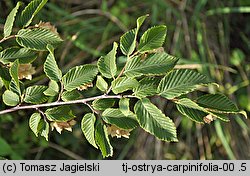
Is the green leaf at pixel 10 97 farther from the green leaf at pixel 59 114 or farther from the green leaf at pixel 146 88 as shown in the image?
the green leaf at pixel 146 88

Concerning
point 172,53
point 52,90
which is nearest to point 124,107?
point 52,90

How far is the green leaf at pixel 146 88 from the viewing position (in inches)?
25.4

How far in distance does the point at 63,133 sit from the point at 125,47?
0.82 meters

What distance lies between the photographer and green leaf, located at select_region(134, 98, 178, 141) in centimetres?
63

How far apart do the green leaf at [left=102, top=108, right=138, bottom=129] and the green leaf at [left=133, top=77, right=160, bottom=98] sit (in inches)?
1.9

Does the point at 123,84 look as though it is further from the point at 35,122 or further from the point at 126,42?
the point at 35,122

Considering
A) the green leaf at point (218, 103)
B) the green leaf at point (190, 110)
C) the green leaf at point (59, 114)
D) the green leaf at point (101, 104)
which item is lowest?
the green leaf at point (59, 114)

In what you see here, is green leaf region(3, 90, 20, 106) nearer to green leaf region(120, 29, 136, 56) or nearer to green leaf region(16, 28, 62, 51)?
green leaf region(16, 28, 62, 51)

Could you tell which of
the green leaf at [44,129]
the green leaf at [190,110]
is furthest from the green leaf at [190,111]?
the green leaf at [44,129]

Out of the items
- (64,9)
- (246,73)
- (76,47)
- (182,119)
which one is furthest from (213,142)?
(64,9)

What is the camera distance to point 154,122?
64cm

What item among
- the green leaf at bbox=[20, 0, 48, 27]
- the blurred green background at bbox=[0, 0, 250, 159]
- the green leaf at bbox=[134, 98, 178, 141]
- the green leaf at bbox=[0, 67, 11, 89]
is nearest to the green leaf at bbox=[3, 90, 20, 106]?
the green leaf at bbox=[0, 67, 11, 89]

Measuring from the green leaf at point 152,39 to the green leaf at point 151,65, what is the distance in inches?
0.6

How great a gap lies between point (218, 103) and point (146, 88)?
0.11 metres
